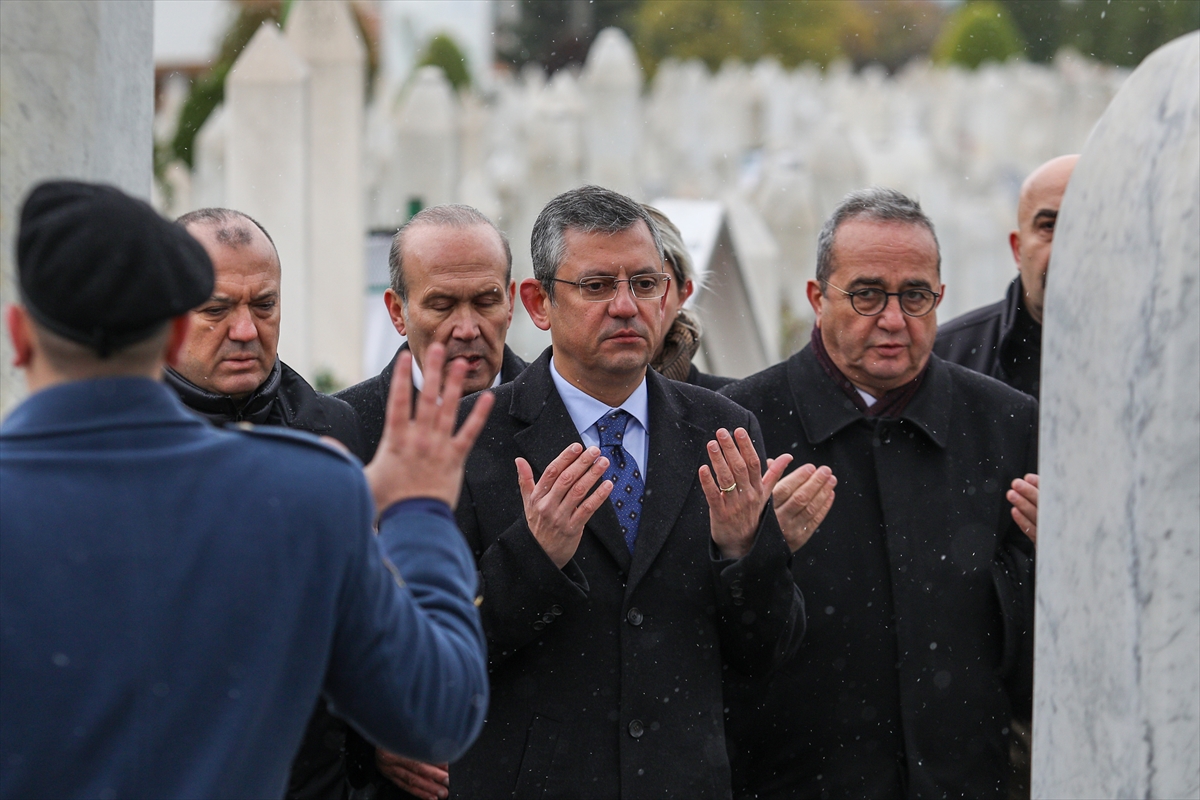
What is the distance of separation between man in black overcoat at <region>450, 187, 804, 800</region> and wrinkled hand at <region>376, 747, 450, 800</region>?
25 cm

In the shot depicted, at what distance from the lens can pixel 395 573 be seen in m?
2.02

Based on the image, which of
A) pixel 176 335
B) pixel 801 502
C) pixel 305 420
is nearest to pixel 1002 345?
pixel 801 502

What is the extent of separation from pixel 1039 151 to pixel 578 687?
80.8 feet

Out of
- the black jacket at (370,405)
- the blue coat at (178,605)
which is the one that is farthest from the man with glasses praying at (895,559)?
the blue coat at (178,605)

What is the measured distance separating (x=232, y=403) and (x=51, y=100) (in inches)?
33.2

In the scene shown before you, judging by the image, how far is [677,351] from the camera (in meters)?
4.55

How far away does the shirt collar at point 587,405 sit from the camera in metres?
3.43

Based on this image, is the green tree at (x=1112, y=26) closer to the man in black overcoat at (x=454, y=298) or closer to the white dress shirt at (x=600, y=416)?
the man in black overcoat at (x=454, y=298)

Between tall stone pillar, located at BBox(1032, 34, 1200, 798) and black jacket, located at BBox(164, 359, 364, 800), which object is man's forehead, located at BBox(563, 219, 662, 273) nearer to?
black jacket, located at BBox(164, 359, 364, 800)

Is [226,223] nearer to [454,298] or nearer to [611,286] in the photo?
[454,298]

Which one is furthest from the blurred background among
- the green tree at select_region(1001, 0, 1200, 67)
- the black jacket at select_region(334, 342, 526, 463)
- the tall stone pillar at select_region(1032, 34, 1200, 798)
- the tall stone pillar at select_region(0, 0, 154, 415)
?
the tall stone pillar at select_region(1032, 34, 1200, 798)

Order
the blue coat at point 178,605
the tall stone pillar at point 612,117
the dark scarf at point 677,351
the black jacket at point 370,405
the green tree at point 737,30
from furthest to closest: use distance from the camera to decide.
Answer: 1. the green tree at point 737,30
2. the tall stone pillar at point 612,117
3. the dark scarf at point 677,351
4. the black jacket at point 370,405
5. the blue coat at point 178,605

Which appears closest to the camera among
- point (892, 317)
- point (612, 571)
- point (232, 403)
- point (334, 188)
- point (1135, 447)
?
point (1135, 447)

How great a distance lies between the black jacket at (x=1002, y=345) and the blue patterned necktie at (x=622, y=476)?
5.66ft
